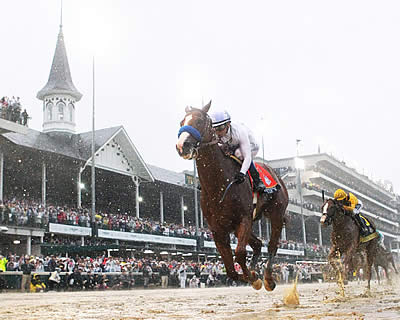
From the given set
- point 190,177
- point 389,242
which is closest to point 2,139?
point 190,177

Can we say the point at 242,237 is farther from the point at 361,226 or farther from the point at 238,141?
the point at 361,226

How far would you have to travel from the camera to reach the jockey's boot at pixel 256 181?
7914mm

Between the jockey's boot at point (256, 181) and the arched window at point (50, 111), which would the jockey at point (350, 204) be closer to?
the jockey's boot at point (256, 181)

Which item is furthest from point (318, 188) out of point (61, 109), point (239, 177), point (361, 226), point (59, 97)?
point (239, 177)

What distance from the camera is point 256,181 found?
7934 millimetres

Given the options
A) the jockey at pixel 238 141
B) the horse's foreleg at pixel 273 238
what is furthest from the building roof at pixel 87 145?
the jockey at pixel 238 141

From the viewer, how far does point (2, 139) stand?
2944 cm

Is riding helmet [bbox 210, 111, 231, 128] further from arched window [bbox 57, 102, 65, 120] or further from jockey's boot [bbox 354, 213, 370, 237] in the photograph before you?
arched window [bbox 57, 102, 65, 120]

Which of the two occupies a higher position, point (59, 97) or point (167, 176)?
point (59, 97)

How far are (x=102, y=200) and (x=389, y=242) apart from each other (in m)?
82.7

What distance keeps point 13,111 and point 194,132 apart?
80.2 ft

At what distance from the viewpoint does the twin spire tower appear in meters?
44.1

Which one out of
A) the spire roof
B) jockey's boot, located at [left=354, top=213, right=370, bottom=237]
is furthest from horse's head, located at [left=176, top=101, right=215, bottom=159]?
the spire roof

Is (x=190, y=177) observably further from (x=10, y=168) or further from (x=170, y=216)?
(x=10, y=168)
